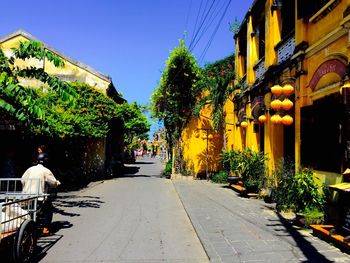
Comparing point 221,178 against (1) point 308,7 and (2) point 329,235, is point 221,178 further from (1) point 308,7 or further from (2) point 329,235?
(2) point 329,235

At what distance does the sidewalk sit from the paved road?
1.14ft

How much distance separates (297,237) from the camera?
782cm

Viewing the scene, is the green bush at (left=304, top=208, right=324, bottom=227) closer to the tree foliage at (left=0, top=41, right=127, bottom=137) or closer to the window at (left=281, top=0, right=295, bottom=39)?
the tree foliage at (left=0, top=41, right=127, bottom=137)

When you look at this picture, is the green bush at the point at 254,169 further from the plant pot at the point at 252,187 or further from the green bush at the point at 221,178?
the green bush at the point at 221,178

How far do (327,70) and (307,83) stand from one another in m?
1.37

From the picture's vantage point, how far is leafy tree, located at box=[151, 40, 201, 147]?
24141 mm

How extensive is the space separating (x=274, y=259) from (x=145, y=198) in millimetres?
9173

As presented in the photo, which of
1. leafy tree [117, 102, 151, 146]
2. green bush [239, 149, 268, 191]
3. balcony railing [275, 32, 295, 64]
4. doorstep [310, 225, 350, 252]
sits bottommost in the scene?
doorstep [310, 225, 350, 252]

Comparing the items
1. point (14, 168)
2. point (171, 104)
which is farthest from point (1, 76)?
point (171, 104)

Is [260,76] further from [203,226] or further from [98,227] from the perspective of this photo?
[98,227]

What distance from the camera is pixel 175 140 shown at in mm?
24969

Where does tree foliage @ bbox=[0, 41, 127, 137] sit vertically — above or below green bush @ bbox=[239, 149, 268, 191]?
above

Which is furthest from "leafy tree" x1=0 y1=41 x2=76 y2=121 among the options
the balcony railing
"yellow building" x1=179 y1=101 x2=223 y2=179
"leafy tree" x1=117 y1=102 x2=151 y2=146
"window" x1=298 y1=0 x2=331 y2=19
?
"yellow building" x1=179 y1=101 x2=223 y2=179

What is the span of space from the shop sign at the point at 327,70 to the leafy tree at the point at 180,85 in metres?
14.2
